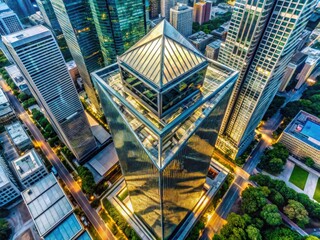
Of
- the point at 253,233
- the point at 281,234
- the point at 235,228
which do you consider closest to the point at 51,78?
the point at 235,228

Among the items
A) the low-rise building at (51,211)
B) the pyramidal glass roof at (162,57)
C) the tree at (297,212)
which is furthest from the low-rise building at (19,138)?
the tree at (297,212)

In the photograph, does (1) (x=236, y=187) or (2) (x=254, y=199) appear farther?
(1) (x=236, y=187)

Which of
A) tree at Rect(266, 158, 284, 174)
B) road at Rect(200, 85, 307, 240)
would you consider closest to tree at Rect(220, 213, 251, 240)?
road at Rect(200, 85, 307, 240)

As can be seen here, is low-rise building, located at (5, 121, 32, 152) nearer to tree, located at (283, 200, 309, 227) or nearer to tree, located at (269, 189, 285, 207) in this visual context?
tree, located at (269, 189, 285, 207)

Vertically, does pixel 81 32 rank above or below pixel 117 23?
below

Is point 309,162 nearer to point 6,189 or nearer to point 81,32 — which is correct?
point 81,32

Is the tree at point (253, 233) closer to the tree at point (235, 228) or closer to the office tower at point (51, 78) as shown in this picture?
the tree at point (235, 228)

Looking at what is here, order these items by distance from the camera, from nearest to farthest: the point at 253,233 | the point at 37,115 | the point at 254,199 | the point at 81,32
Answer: the point at 253,233 < the point at 254,199 < the point at 81,32 < the point at 37,115
